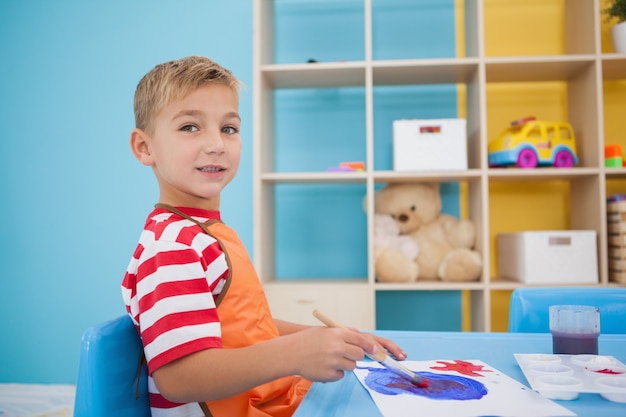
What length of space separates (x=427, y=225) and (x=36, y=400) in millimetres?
1724

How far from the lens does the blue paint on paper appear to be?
24.0 inches

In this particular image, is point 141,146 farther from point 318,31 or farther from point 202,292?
point 318,31

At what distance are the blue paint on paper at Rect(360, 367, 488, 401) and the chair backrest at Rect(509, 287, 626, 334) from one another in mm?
490

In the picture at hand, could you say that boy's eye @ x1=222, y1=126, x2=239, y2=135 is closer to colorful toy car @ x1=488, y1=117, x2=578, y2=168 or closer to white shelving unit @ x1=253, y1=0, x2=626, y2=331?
white shelving unit @ x1=253, y1=0, x2=626, y2=331

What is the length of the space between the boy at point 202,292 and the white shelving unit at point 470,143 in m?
0.96

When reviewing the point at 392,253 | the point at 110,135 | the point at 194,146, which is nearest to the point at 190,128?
the point at 194,146

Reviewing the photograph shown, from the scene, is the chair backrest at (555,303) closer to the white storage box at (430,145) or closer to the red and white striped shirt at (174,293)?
the red and white striped shirt at (174,293)

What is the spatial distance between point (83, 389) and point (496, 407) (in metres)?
0.45

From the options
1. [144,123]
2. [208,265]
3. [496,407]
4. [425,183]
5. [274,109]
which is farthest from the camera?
[274,109]

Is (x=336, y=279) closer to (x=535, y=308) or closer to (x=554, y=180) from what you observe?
(x=554, y=180)

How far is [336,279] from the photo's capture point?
2180 millimetres

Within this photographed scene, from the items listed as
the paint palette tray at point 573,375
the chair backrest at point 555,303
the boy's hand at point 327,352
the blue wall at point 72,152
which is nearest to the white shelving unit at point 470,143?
the blue wall at point 72,152

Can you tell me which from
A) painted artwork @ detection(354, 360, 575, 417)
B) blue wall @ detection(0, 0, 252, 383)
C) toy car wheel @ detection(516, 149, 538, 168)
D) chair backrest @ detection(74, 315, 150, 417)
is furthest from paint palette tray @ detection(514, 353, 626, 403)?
blue wall @ detection(0, 0, 252, 383)

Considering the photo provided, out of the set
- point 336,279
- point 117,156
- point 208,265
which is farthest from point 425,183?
point 208,265
